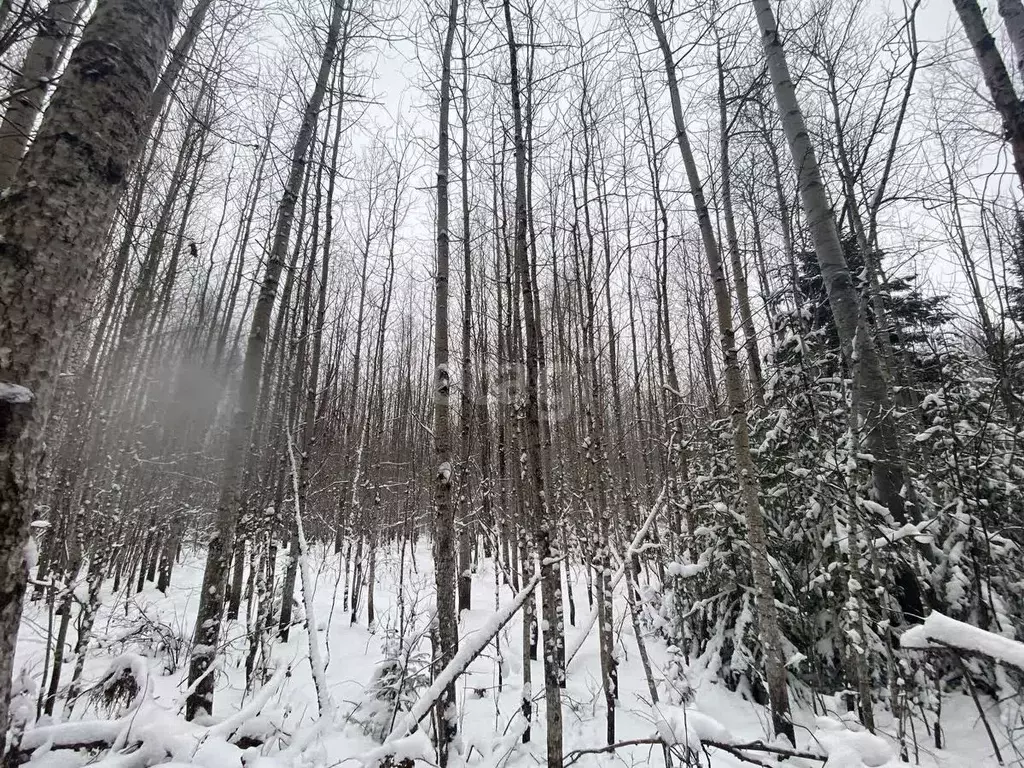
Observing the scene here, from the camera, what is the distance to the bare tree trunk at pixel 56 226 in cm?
138

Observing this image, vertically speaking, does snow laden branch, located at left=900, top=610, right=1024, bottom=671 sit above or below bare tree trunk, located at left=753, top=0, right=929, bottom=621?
below

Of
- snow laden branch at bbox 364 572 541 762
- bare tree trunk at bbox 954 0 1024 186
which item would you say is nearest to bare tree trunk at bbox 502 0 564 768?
snow laden branch at bbox 364 572 541 762

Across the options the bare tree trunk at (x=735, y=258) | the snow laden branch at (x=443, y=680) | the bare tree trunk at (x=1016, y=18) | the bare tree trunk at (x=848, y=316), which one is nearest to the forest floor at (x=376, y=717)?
the snow laden branch at (x=443, y=680)

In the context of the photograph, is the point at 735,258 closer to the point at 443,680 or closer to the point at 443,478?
the point at 443,478

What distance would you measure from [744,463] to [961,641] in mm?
3165

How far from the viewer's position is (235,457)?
4.87 m

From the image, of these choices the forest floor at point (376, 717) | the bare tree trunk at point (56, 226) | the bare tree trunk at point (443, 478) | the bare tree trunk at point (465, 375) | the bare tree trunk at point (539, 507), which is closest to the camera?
the bare tree trunk at point (56, 226)

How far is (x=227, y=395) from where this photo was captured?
19844mm

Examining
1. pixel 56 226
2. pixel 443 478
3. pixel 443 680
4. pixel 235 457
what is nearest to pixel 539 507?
pixel 443 478

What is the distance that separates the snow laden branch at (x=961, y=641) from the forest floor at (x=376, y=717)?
0.30m

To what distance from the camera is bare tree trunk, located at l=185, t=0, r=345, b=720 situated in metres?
4.50

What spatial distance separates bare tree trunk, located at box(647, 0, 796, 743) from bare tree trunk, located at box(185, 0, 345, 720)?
4.44 metres

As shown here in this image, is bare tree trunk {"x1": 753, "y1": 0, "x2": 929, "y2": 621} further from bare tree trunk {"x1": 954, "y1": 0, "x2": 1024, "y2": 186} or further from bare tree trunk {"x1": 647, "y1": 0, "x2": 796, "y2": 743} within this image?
bare tree trunk {"x1": 954, "y1": 0, "x2": 1024, "y2": 186}

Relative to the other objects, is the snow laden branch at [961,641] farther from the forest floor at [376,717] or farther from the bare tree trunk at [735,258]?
the bare tree trunk at [735,258]
